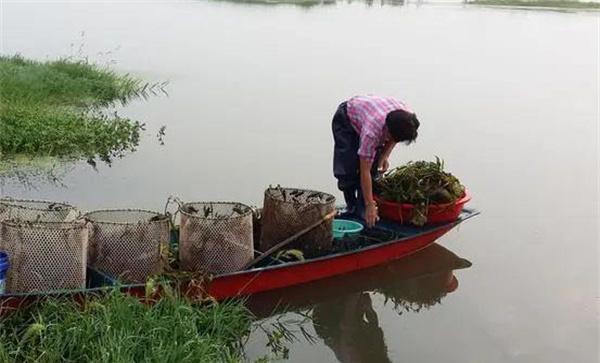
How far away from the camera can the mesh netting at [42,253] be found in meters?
4.20

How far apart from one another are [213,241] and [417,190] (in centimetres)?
180

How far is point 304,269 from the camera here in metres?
5.21

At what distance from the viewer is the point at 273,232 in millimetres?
5328

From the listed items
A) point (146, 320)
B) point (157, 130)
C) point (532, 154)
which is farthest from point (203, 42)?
point (146, 320)

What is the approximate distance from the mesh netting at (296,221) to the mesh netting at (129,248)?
0.87m

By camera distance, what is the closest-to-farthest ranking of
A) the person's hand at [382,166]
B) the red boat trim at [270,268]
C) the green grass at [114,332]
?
1. the green grass at [114,332]
2. the red boat trim at [270,268]
3. the person's hand at [382,166]

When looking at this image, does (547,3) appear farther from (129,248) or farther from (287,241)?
(129,248)

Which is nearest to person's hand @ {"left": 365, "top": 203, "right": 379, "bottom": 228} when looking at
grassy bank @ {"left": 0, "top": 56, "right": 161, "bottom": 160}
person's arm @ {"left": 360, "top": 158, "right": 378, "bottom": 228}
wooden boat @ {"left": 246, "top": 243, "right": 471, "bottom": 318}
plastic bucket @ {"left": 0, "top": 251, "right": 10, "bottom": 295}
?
person's arm @ {"left": 360, "top": 158, "right": 378, "bottom": 228}

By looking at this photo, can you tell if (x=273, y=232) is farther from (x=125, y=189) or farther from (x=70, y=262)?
(x=125, y=189)

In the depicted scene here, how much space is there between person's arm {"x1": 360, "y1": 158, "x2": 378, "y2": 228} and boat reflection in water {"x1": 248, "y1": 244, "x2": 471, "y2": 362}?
48cm

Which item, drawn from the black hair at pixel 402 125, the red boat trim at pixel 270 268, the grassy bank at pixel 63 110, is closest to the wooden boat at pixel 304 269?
the red boat trim at pixel 270 268

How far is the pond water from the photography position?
5.34 meters

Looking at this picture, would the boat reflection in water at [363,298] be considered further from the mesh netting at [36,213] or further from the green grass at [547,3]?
the green grass at [547,3]

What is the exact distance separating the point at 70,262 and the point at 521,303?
3.13m
